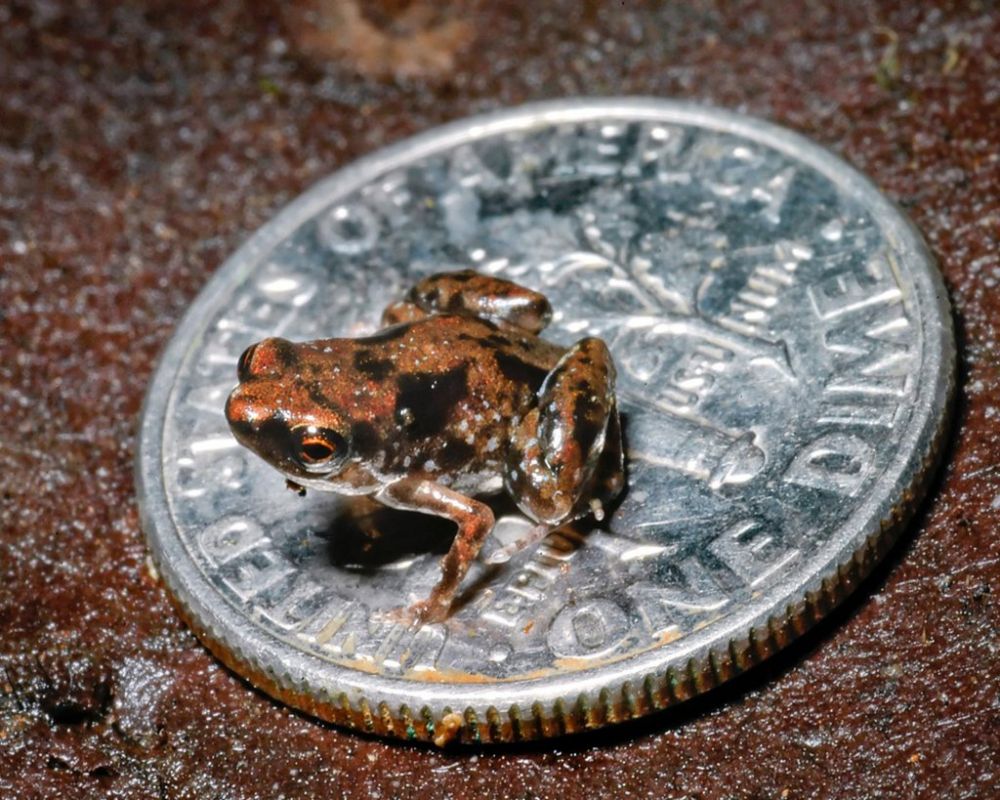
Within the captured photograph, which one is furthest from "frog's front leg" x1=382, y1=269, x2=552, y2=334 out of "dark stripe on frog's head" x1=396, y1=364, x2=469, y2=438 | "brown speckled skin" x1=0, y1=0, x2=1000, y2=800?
"brown speckled skin" x1=0, y1=0, x2=1000, y2=800

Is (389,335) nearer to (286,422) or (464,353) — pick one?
(464,353)

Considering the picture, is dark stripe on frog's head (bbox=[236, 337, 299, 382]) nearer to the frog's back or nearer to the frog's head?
the frog's head

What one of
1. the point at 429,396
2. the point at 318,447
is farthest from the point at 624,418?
the point at 318,447

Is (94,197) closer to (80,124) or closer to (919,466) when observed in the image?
(80,124)

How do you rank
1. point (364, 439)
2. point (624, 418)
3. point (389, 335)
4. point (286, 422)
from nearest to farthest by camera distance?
1. point (286, 422)
2. point (364, 439)
3. point (389, 335)
4. point (624, 418)

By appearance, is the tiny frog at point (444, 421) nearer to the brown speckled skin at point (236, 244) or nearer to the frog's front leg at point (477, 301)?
the frog's front leg at point (477, 301)

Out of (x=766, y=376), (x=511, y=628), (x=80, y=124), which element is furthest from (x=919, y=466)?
(x=80, y=124)
